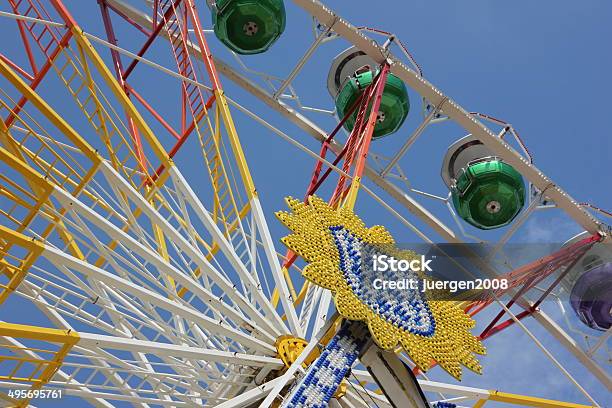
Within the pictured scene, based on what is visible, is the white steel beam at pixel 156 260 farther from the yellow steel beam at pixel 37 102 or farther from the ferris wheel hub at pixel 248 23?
the ferris wheel hub at pixel 248 23

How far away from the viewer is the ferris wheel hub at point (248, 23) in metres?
14.8

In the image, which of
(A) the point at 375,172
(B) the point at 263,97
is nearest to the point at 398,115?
(A) the point at 375,172

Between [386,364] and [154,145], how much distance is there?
3660mm

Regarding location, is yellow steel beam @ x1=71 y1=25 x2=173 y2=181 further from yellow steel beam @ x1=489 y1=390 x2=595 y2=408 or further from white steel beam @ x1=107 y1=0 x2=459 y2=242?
yellow steel beam @ x1=489 y1=390 x2=595 y2=408

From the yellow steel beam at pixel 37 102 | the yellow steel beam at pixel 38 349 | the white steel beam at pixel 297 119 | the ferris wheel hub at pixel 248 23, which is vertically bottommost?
the yellow steel beam at pixel 38 349

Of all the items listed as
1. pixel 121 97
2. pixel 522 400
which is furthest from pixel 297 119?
pixel 522 400

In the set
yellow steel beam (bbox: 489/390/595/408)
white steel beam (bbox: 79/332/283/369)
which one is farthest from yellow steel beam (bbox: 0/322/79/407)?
yellow steel beam (bbox: 489/390/595/408)

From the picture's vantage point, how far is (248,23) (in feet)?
48.9

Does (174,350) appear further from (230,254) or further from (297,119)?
(297,119)

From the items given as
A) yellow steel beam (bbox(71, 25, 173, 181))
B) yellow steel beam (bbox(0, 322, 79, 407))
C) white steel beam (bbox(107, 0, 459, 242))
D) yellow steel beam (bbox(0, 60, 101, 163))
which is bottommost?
yellow steel beam (bbox(0, 322, 79, 407))

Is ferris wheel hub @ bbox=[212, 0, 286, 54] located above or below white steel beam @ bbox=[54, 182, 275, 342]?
above

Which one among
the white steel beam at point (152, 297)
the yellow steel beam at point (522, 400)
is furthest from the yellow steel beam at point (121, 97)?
the yellow steel beam at point (522, 400)

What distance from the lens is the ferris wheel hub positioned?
48.5 ft

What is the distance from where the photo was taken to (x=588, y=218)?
15492mm
